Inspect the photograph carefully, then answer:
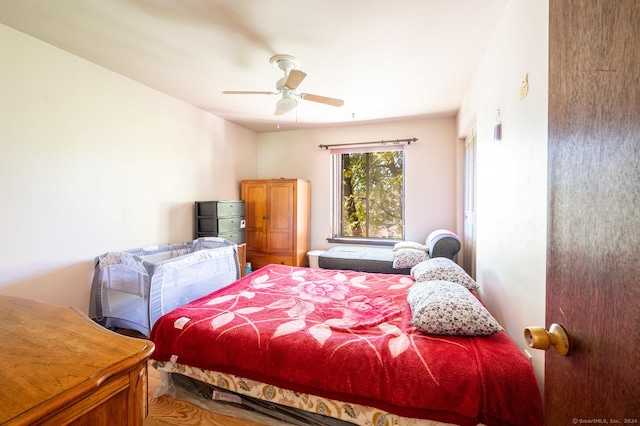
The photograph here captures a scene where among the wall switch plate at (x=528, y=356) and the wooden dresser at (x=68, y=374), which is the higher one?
the wooden dresser at (x=68, y=374)

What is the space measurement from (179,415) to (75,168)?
2298mm

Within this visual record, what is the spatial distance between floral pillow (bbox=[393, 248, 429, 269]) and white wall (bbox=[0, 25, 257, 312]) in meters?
2.89

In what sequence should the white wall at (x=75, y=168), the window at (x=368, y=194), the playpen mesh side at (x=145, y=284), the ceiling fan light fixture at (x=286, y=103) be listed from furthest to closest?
the window at (x=368, y=194) → the ceiling fan light fixture at (x=286, y=103) → the playpen mesh side at (x=145, y=284) → the white wall at (x=75, y=168)

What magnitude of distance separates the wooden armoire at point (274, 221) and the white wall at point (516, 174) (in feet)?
8.93

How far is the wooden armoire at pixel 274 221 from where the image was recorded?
170 inches

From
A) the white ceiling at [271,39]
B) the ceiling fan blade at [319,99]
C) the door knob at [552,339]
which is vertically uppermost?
the white ceiling at [271,39]

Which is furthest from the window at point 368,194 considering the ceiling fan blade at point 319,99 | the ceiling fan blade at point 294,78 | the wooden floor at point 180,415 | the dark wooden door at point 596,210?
the dark wooden door at point 596,210

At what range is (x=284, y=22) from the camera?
1.91 metres

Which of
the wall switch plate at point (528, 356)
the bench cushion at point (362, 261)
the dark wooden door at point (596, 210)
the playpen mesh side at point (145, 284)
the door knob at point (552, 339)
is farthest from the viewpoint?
the bench cushion at point (362, 261)

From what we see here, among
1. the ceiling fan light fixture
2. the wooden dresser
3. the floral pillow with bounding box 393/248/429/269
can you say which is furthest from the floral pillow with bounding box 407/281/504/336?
the ceiling fan light fixture

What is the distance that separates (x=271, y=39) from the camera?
6.94ft

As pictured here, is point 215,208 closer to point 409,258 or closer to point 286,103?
point 286,103

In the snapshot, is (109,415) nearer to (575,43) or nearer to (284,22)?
(575,43)

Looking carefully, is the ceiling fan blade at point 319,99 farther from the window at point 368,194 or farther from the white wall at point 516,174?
the window at point 368,194
